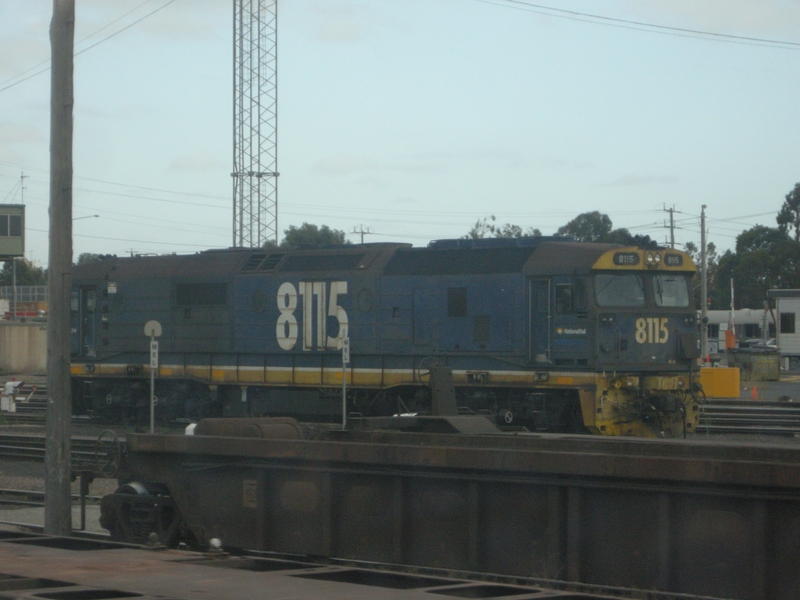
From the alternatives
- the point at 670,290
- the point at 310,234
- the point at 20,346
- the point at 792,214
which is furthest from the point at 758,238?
the point at 670,290

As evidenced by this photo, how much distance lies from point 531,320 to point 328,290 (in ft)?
15.4

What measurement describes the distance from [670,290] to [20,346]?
145 ft

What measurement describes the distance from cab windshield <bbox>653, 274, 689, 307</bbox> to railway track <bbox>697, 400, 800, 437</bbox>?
8.95ft

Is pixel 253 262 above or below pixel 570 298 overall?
above

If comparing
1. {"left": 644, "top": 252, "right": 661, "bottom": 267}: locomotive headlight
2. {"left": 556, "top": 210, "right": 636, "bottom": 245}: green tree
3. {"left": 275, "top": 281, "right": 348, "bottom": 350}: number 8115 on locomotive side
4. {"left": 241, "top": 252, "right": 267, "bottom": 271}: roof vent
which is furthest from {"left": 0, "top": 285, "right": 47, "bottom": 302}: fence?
{"left": 644, "top": 252, "right": 661, "bottom": 267}: locomotive headlight

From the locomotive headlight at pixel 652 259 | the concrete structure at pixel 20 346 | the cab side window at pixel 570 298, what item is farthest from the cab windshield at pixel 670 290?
the concrete structure at pixel 20 346

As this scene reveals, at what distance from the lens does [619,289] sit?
18.0m

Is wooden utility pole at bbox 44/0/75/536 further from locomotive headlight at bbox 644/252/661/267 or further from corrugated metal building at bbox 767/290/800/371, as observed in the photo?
corrugated metal building at bbox 767/290/800/371

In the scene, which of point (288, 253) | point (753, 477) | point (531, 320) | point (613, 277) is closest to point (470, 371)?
point (531, 320)

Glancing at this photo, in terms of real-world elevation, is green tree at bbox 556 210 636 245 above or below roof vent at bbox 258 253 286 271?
above

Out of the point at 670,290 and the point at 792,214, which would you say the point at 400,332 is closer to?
the point at 670,290

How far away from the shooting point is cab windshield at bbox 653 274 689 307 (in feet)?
60.3

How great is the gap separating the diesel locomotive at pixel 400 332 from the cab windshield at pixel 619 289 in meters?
0.03

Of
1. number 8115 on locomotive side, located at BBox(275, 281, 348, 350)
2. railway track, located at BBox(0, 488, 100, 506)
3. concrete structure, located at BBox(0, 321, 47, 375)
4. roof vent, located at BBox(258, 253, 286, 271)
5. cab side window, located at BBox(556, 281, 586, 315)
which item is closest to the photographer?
railway track, located at BBox(0, 488, 100, 506)
